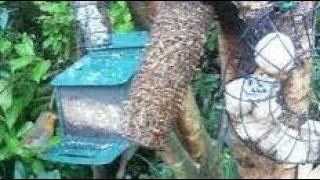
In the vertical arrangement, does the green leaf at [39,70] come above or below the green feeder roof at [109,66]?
below

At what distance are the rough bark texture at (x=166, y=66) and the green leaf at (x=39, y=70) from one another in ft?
2.30

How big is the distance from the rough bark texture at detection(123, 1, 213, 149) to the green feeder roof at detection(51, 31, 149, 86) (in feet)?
1.01

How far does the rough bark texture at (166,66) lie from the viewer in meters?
1.45

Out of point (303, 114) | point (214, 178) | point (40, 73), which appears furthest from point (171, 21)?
Answer: point (40, 73)

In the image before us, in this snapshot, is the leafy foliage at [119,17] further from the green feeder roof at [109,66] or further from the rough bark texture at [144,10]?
the rough bark texture at [144,10]

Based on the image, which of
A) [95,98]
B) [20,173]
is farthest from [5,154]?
[20,173]

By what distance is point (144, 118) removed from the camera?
1470 millimetres

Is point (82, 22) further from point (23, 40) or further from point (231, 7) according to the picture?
point (23, 40)

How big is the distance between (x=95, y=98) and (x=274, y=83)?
451mm

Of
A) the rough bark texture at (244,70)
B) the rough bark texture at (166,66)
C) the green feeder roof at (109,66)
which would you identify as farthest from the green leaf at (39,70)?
the rough bark texture at (166,66)

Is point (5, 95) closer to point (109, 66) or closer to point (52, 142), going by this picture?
Result: point (52, 142)

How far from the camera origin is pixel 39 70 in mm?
2121

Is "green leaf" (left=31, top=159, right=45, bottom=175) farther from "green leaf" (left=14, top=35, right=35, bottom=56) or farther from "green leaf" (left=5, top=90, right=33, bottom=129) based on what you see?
"green leaf" (left=14, top=35, right=35, bottom=56)

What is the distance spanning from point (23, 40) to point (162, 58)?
0.84 m
